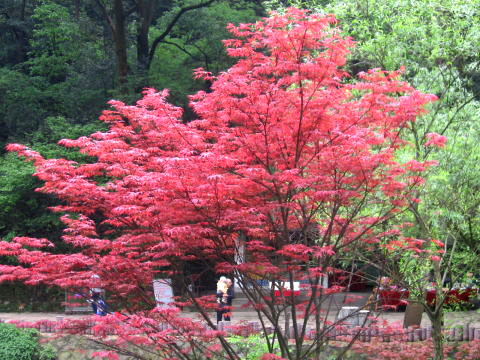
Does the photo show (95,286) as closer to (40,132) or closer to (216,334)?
(216,334)

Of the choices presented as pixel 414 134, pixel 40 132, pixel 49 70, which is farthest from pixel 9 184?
pixel 414 134

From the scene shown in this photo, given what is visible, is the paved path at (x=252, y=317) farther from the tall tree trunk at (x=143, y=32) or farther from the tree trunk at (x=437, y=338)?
the tall tree trunk at (x=143, y=32)

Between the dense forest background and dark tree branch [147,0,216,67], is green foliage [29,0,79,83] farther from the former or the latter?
dark tree branch [147,0,216,67]

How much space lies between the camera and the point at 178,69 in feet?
84.4

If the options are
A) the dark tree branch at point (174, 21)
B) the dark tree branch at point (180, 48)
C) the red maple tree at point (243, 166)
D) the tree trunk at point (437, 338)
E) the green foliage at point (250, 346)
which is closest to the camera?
the red maple tree at point (243, 166)

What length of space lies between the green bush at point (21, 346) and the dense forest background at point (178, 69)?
295 inches

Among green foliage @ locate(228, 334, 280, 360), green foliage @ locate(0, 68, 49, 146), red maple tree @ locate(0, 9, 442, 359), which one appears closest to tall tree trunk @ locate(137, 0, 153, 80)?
green foliage @ locate(0, 68, 49, 146)

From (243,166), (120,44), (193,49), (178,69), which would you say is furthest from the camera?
(193,49)

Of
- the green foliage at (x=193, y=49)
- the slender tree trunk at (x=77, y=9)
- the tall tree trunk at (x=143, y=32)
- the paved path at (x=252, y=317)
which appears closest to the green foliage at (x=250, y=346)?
the paved path at (x=252, y=317)

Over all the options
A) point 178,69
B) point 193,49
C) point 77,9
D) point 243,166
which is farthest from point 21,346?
point 77,9

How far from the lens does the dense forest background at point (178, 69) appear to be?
1087 cm

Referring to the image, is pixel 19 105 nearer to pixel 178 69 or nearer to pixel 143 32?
pixel 143 32

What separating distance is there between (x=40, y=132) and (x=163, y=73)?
6026mm

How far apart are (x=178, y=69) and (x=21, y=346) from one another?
598 inches
